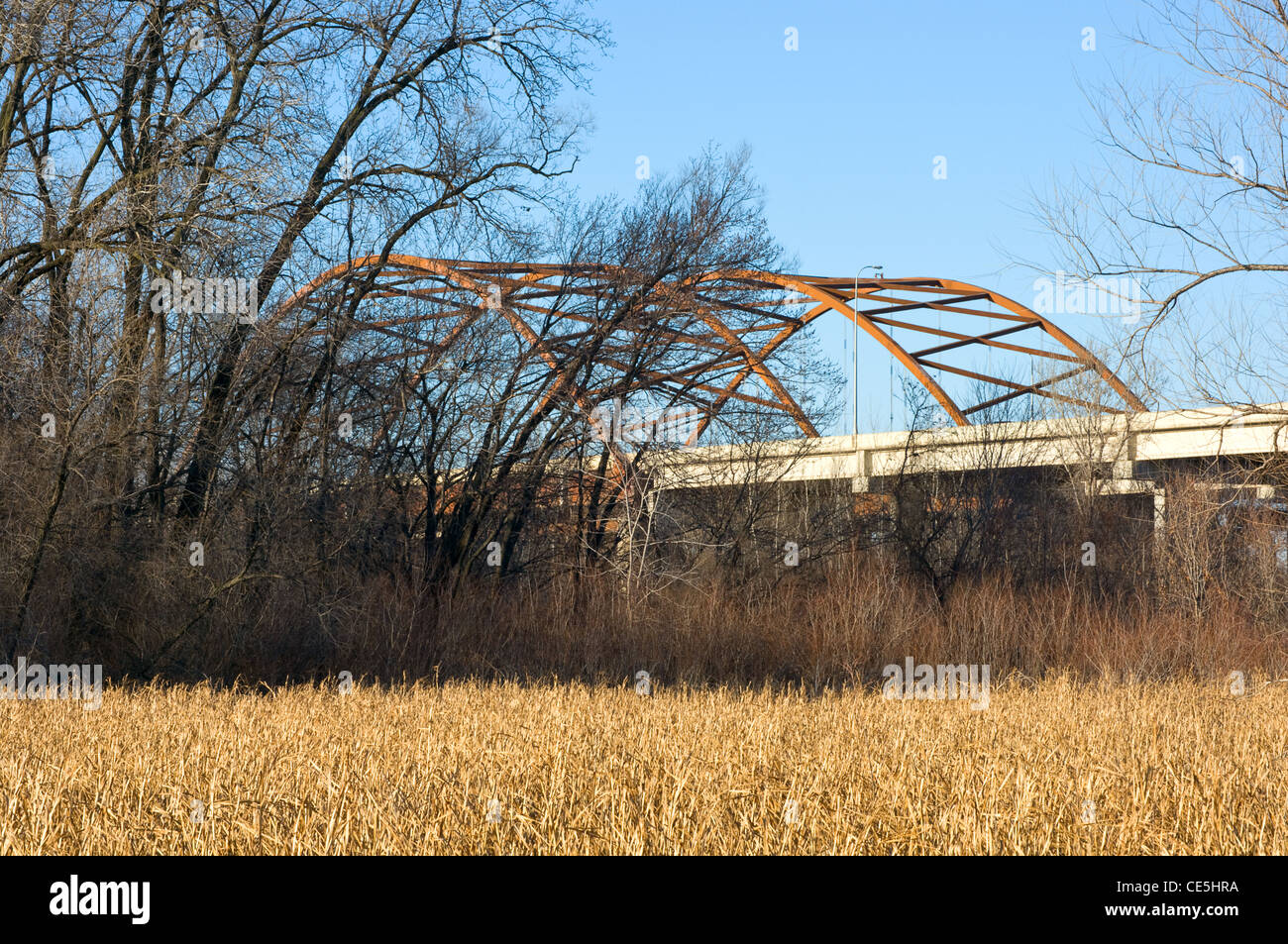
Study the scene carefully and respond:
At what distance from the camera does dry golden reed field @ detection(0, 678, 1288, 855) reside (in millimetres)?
4914

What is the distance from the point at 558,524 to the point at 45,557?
9.45 meters

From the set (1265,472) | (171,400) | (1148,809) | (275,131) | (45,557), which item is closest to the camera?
(1148,809)

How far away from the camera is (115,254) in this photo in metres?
14.8

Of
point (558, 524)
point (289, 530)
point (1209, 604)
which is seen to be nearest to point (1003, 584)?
point (1209, 604)

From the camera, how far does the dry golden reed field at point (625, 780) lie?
491 cm

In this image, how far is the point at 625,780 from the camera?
6223mm

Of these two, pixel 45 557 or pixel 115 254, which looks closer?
pixel 45 557

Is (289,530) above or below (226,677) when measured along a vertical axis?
above

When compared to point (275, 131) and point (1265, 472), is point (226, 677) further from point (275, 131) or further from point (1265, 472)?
point (1265, 472)

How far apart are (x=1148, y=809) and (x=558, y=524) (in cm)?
1589
